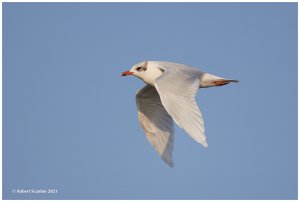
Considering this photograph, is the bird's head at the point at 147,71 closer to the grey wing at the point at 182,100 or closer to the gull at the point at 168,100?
the gull at the point at 168,100

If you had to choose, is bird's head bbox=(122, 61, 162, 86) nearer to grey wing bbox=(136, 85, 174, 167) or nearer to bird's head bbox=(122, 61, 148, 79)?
bird's head bbox=(122, 61, 148, 79)

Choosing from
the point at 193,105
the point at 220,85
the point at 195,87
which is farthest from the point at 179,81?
the point at 220,85

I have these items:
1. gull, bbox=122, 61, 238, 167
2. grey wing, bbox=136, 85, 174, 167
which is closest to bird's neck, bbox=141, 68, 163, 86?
gull, bbox=122, 61, 238, 167

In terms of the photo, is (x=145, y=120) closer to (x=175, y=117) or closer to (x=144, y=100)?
(x=144, y=100)

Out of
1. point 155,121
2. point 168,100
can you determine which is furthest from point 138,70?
point 168,100

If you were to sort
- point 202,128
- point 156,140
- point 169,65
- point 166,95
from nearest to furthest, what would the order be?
point 202,128
point 166,95
point 169,65
point 156,140

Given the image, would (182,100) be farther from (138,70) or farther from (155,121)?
(155,121)
